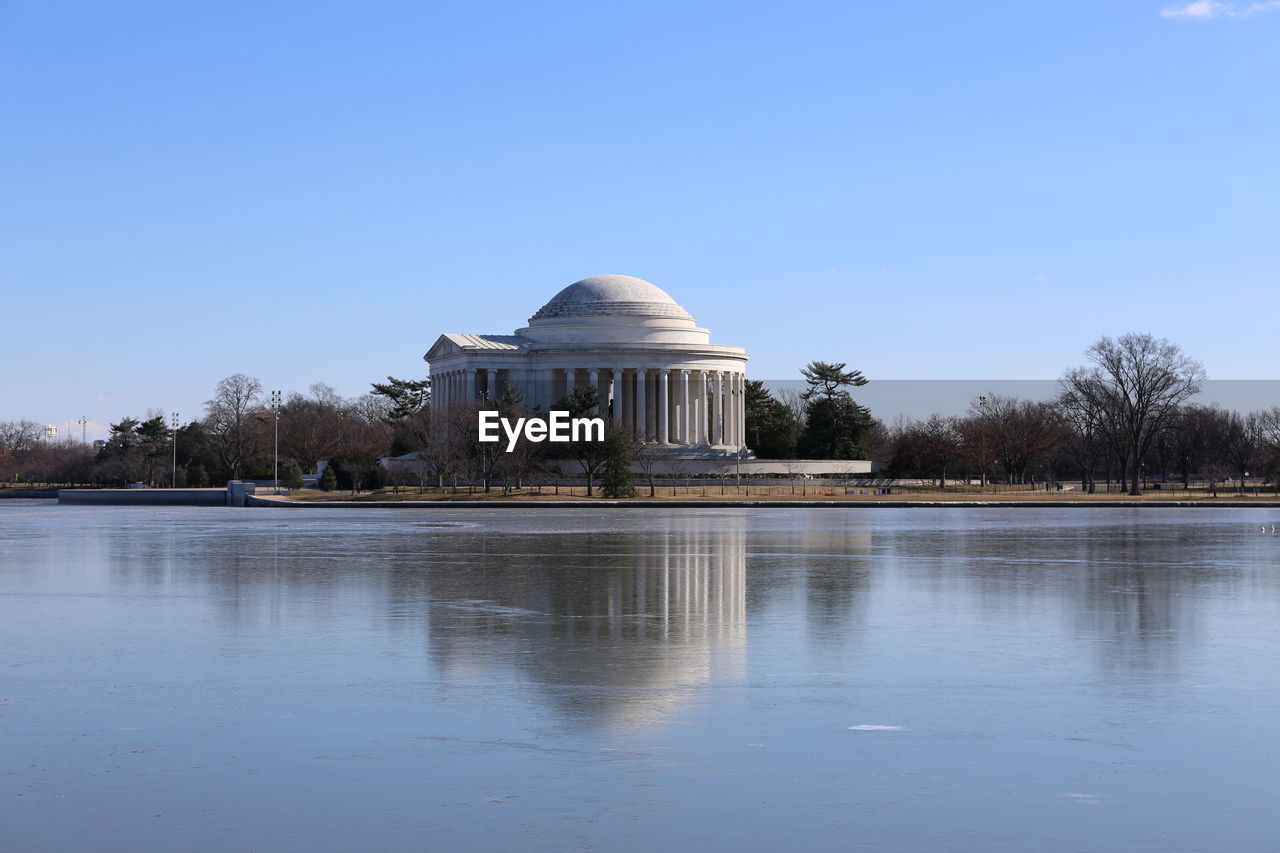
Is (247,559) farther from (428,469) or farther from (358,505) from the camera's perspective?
(428,469)

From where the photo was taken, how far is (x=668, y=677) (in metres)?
13.8

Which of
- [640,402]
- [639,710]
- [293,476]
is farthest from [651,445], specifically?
[639,710]

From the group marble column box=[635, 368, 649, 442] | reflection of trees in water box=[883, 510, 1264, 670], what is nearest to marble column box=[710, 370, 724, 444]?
marble column box=[635, 368, 649, 442]

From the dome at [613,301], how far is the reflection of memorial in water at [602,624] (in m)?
84.1

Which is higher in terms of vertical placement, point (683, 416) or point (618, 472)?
point (683, 416)

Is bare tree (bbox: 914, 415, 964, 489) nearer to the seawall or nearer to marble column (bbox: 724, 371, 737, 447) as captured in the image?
marble column (bbox: 724, 371, 737, 447)

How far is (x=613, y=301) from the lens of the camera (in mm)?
116125

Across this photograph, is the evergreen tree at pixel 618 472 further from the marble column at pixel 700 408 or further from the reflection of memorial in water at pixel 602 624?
the reflection of memorial in water at pixel 602 624

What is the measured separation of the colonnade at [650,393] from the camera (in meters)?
112

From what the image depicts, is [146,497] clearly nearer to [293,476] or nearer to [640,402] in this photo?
[293,476]

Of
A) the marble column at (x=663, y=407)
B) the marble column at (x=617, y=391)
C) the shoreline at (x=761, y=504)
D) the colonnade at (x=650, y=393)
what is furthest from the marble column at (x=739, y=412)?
the shoreline at (x=761, y=504)

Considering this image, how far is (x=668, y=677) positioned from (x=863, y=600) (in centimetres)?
792

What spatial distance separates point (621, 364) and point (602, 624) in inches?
3730

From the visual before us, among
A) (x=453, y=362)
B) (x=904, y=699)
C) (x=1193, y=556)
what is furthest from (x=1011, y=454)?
(x=904, y=699)
